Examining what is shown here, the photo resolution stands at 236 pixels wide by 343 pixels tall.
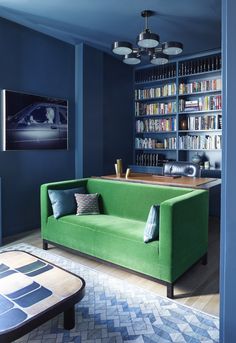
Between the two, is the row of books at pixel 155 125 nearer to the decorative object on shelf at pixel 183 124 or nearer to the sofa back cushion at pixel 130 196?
the decorative object on shelf at pixel 183 124

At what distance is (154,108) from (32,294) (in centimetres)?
434

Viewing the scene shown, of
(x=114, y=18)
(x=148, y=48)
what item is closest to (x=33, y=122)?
(x=114, y=18)

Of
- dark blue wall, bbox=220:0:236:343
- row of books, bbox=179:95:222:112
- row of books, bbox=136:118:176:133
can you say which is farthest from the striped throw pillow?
row of books, bbox=179:95:222:112

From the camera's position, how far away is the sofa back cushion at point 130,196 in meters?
2.81

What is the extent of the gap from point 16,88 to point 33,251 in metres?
2.11

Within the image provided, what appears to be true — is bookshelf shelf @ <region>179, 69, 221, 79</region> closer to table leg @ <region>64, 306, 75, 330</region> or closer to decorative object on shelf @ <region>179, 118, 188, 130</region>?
decorative object on shelf @ <region>179, 118, 188, 130</region>

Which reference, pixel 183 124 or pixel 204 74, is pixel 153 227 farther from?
pixel 204 74

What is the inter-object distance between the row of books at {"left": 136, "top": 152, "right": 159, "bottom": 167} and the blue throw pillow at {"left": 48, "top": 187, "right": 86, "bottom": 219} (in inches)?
100.0

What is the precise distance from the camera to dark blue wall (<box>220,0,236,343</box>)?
1.38m

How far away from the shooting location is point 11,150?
3.59 metres

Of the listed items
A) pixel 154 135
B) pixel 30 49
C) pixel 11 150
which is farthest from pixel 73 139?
pixel 154 135

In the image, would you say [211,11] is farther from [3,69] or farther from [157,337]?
[157,337]

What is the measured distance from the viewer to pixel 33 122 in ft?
12.6

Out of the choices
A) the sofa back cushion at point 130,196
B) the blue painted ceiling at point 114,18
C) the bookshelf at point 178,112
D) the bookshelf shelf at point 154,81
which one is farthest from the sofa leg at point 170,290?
the bookshelf shelf at point 154,81
